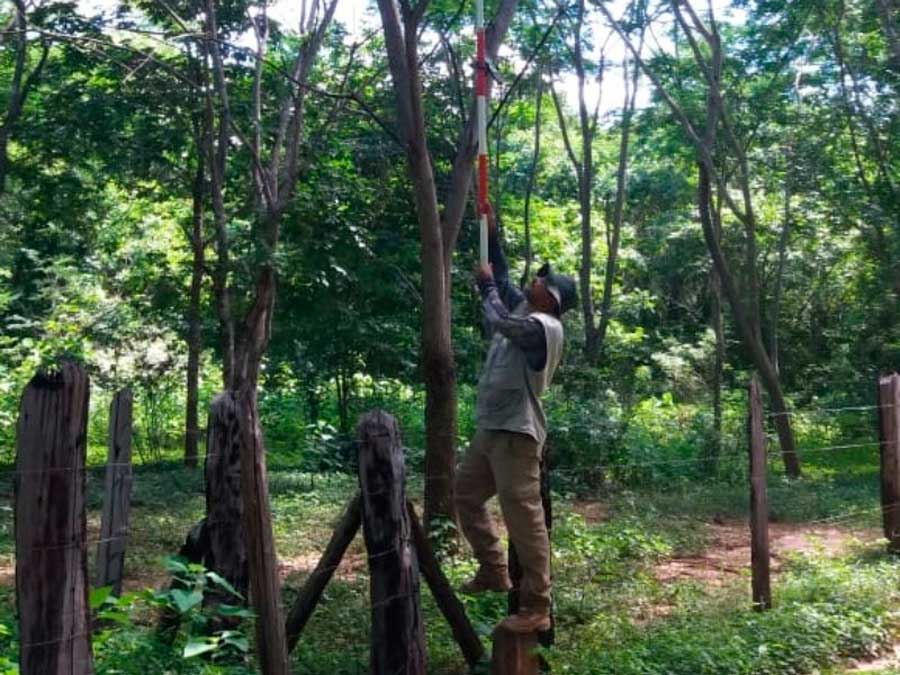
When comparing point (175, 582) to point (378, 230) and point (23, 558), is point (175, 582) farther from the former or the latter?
point (378, 230)

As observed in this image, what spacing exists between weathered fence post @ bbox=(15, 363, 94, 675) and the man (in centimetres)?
270

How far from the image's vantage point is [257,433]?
13.7ft

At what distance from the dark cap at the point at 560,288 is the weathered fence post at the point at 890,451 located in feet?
13.8

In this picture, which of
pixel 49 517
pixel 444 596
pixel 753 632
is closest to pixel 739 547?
pixel 753 632

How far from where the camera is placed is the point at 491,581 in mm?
6457

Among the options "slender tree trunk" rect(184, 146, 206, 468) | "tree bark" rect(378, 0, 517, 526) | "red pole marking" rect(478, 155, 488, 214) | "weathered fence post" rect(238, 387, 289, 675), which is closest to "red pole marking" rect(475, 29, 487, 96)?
"red pole marking" rect(478, 155, 488, 214)

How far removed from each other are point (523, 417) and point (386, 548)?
1218mm

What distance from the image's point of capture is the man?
5.62 metres

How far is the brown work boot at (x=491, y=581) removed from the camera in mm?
6426

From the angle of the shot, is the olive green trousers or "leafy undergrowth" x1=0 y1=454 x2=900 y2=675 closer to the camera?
"leafy undergrowth" x1=0 y1=454 x2=900 y2=675

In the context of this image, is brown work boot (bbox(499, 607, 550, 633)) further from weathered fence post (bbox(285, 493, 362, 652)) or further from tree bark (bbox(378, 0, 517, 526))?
tree bark (bbox(378, 0, 517, 526))

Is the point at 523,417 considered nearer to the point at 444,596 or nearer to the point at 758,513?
the point at 444,596

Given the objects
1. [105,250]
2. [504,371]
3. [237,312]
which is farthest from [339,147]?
[504,371]

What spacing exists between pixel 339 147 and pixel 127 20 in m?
3.59
